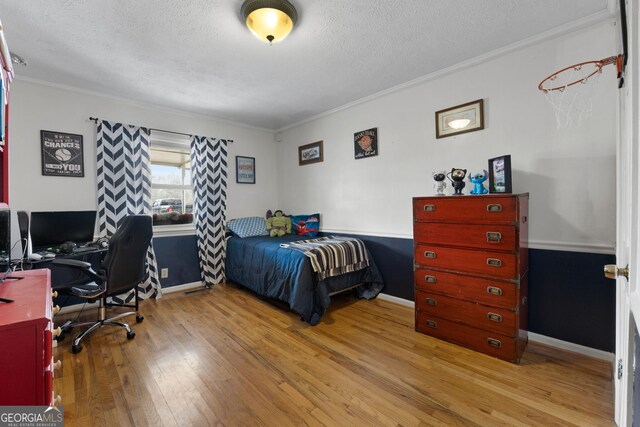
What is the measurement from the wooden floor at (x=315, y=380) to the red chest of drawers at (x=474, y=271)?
144 mm

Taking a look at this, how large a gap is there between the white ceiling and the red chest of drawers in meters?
1.27

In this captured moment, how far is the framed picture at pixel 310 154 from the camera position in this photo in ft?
13.4

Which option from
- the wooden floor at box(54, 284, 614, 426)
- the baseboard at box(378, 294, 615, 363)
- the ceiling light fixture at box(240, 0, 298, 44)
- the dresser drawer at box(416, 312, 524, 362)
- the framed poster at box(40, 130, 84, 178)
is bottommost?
the wooden floor at box(54, 284, 614, 426)

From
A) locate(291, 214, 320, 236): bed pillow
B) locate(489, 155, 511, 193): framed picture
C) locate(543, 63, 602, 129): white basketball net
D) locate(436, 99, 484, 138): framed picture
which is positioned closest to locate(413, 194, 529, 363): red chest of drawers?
locate(489, 155, 511, 193): framed picture

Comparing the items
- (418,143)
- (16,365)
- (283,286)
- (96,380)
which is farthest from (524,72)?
(96,380)

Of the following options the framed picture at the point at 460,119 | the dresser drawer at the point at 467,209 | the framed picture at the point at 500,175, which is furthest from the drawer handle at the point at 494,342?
the framed picture at the point at 460,119

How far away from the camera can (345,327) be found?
259 cm

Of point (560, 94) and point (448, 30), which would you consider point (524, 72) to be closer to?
point (560, 94)

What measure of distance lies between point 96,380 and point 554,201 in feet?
11.4

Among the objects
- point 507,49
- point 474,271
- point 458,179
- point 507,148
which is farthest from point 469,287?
point 507,49

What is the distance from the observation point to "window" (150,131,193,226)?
11.9 ft

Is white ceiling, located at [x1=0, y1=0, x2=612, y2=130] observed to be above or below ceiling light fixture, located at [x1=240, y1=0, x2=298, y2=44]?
above

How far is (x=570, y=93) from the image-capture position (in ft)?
6.87

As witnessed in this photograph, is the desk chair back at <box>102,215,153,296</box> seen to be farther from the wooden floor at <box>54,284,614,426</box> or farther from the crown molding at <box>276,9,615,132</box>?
the crown molding at <box>276,9,615,132</box>
